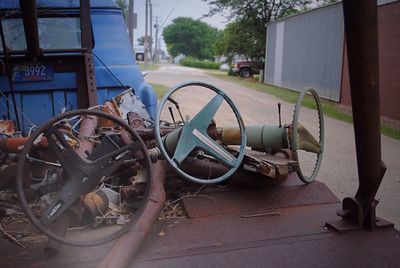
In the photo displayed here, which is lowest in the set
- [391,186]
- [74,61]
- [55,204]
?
[391,186]

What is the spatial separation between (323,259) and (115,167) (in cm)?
99

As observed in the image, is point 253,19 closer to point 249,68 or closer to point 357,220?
point 249,68

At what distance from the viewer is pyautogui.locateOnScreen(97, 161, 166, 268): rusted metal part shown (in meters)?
1.72

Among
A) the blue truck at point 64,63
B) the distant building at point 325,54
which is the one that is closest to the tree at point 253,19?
the distant building at point 325,54

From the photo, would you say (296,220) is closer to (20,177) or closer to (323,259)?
(323,259)

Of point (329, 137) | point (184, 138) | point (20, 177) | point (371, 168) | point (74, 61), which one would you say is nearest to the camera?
point (20, 177)

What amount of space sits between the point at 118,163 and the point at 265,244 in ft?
2.51

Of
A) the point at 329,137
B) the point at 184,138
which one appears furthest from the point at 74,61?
the point at 329,137

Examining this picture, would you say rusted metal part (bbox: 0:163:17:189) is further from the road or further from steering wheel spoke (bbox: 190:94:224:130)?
the road

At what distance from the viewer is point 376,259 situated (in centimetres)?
187

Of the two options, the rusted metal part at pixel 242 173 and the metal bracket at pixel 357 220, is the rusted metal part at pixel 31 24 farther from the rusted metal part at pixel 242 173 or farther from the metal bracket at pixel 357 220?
the metal bracket at pixel 357 220

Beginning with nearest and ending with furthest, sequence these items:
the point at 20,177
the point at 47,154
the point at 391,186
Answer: the point at 20,177
the point at 47,154
the point at 391,186

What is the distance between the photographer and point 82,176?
1895mm

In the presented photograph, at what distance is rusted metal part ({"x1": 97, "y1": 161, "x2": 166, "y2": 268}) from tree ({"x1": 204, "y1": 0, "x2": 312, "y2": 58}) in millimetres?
26064
